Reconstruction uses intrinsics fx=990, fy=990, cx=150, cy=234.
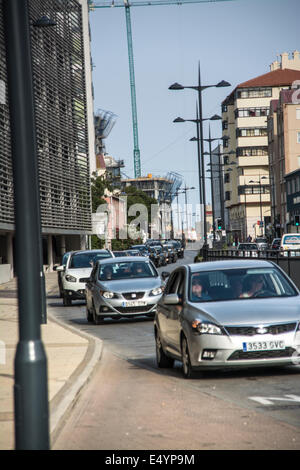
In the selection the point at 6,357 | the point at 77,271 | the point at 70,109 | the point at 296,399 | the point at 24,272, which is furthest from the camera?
the point at 70,109

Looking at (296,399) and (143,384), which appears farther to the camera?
(143,384)

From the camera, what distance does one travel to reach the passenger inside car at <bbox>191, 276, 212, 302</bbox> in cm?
1307

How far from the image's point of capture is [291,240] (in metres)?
58.1

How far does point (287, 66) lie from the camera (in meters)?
176

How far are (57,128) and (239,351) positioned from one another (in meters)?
55.8

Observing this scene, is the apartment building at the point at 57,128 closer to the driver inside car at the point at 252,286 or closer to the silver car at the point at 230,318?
the silver car at the point at 230,318

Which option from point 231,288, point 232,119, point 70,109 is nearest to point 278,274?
point 231,288

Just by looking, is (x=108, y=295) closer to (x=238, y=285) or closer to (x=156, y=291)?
(x=156, y=291)

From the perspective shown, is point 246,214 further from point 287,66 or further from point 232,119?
point 287,66

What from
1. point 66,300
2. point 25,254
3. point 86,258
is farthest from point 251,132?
point 25,254

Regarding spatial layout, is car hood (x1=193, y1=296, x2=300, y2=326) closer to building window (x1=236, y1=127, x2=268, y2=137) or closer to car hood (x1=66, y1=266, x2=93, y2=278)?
car hood (x1=66, y1=266, x2=93, y2=278)

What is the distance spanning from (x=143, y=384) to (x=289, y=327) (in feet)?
6.31

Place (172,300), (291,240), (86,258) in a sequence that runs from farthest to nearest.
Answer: (291,240), (86,258), (172,300)

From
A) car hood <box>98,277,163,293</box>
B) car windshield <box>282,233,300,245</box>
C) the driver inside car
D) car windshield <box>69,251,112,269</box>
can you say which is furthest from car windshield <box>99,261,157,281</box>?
car windshield <box>282,233,300,245</box>
